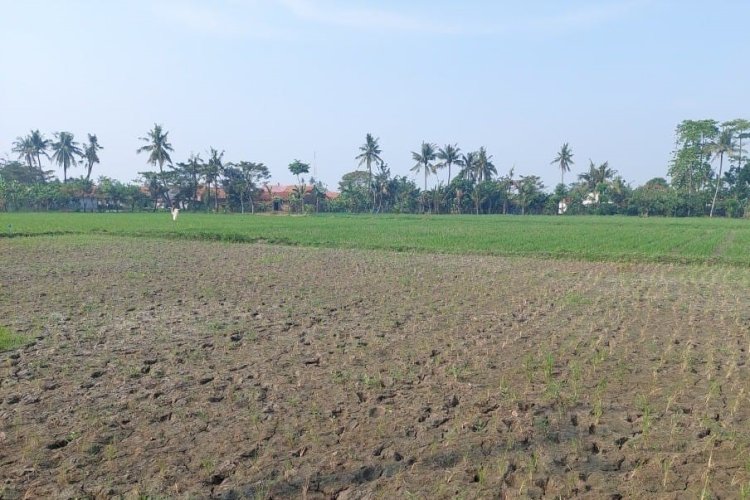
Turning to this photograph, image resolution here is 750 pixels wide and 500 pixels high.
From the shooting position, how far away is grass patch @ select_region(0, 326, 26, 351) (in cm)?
671

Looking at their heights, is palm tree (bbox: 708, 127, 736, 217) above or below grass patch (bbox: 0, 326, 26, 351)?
above

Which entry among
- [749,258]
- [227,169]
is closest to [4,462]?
[749,258]

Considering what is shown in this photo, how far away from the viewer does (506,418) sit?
471 centimetres

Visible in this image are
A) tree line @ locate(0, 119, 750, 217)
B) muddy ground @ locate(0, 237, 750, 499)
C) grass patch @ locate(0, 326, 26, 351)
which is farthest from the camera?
tree line @ locate(0, 119, 750, 217)

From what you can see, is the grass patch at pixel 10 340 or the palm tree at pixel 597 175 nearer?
the grass patch at pixel 10 340

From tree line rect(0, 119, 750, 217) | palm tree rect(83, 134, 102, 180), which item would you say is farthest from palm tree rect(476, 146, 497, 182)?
palm tree rect(83, 134, 102, 180)

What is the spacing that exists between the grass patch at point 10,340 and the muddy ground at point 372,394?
0.26 meters

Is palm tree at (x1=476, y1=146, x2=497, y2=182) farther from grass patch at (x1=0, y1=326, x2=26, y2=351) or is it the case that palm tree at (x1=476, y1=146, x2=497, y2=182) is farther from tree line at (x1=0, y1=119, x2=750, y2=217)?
grass patch at (x1=0, y1=326, x2=26, y2=351)

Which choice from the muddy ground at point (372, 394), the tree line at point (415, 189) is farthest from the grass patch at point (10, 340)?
the tree line at point (415, 189)

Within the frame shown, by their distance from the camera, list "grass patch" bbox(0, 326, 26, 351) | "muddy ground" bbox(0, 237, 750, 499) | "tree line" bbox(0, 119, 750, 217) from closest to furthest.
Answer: "muddy ground" bbox(0, 237, 750, 499) → "grass patch" bbox(0, 326, 26, 351) → "tree line" bbox(0, 119, 750, 217)

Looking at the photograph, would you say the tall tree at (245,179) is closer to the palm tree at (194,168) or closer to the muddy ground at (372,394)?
the palm tree at (194,168)

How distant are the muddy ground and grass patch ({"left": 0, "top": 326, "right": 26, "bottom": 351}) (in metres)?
0.26

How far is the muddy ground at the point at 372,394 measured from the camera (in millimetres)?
3754

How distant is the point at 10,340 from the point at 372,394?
4687 millimetres
